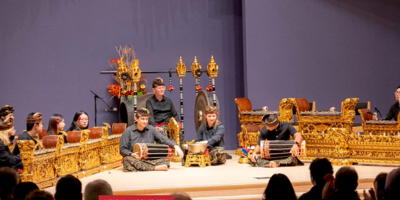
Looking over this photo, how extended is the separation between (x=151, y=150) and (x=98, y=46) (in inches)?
199

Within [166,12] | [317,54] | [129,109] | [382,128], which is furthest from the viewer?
[166,12]

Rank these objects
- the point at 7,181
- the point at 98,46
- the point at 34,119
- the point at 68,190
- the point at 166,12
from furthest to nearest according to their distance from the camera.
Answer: the point at 166,12 < the point at 98,46 < the point at 34,119 < the point at 7,181 < the point at 68,190

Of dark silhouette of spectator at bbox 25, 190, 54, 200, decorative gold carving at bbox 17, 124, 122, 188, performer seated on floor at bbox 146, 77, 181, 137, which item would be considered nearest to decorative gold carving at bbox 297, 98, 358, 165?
performer seated on floor at bbox 146, 77, 181, 137

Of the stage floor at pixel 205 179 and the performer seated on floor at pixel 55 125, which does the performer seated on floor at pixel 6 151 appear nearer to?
the stage floor at pixel 205 179

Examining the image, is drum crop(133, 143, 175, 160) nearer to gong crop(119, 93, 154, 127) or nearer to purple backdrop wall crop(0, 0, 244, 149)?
gong crop(119, 93, 154, 127)

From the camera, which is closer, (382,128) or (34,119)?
(34,119)

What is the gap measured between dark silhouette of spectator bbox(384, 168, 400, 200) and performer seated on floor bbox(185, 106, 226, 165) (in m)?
4.57

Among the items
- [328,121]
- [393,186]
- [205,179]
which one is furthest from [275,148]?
[393,186]

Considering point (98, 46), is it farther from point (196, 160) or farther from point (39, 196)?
point (39, 196)

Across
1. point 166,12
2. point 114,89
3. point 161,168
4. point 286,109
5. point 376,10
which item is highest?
point 166,12

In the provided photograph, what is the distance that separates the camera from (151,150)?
7.18 meters

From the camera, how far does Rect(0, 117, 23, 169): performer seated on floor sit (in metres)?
4.99

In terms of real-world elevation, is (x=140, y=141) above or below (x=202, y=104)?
below

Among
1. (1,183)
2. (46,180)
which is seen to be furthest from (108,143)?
(1,183)
